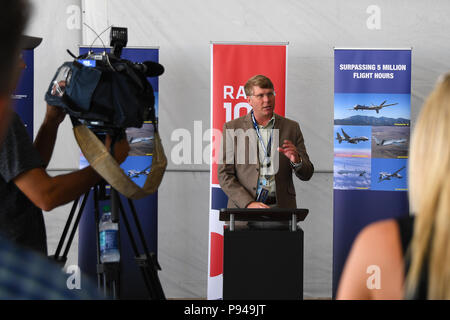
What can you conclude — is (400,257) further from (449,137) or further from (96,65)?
(96,65)

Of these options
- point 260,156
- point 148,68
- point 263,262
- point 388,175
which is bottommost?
point 263,262

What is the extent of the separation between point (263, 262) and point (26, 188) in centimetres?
135

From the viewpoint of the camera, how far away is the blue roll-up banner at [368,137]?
13.3ft

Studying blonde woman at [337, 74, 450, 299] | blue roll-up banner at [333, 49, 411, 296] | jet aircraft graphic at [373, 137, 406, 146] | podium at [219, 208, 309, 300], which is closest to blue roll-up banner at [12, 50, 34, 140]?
podium at [219, 208, 309, 300]

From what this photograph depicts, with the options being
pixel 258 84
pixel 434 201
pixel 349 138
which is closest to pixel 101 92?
pixel 434 201

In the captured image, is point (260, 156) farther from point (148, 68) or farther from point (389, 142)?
point (148, 68)

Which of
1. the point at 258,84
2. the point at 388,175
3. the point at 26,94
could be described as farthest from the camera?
the point at 388,175

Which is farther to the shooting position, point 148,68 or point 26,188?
point 148,68

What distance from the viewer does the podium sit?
249 centimetres

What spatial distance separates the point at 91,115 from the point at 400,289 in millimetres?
1239

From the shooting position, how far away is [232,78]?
399cm

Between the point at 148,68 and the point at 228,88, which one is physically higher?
the point at 228,88

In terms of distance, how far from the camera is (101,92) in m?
1.67

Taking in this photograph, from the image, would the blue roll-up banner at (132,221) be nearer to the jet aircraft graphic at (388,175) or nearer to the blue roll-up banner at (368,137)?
the blue roll-up banner at (368,137)
